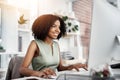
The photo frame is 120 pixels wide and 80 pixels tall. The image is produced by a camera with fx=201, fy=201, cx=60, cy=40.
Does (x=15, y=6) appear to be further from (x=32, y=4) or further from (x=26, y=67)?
(x=26, y=67)

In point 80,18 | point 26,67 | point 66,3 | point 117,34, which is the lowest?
point 26,67

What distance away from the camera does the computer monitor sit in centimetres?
107

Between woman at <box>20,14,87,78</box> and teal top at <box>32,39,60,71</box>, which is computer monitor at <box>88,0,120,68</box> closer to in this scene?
woman at <box>20,14,87,78</box>

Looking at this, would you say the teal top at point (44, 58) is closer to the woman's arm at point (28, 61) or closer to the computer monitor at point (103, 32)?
the woman's arm at point (28, 61)

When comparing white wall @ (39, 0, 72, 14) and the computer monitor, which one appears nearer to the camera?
the computer monitor

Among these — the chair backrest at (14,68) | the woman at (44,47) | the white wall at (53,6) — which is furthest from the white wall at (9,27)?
the woman at (44,47)

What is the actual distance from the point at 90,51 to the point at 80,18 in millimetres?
2991

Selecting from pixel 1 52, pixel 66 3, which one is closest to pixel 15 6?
pixel 1 52

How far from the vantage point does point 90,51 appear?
1.07 metres

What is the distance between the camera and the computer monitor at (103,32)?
42.1 inches

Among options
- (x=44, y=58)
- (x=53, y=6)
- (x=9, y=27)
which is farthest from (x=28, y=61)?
(x=53, y=6)

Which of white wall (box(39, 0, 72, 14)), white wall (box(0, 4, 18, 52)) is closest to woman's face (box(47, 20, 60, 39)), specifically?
white wall (box(0, 4, 18, 52))

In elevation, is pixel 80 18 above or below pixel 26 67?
above

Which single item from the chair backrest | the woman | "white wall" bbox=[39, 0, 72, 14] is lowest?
the chair backrest
